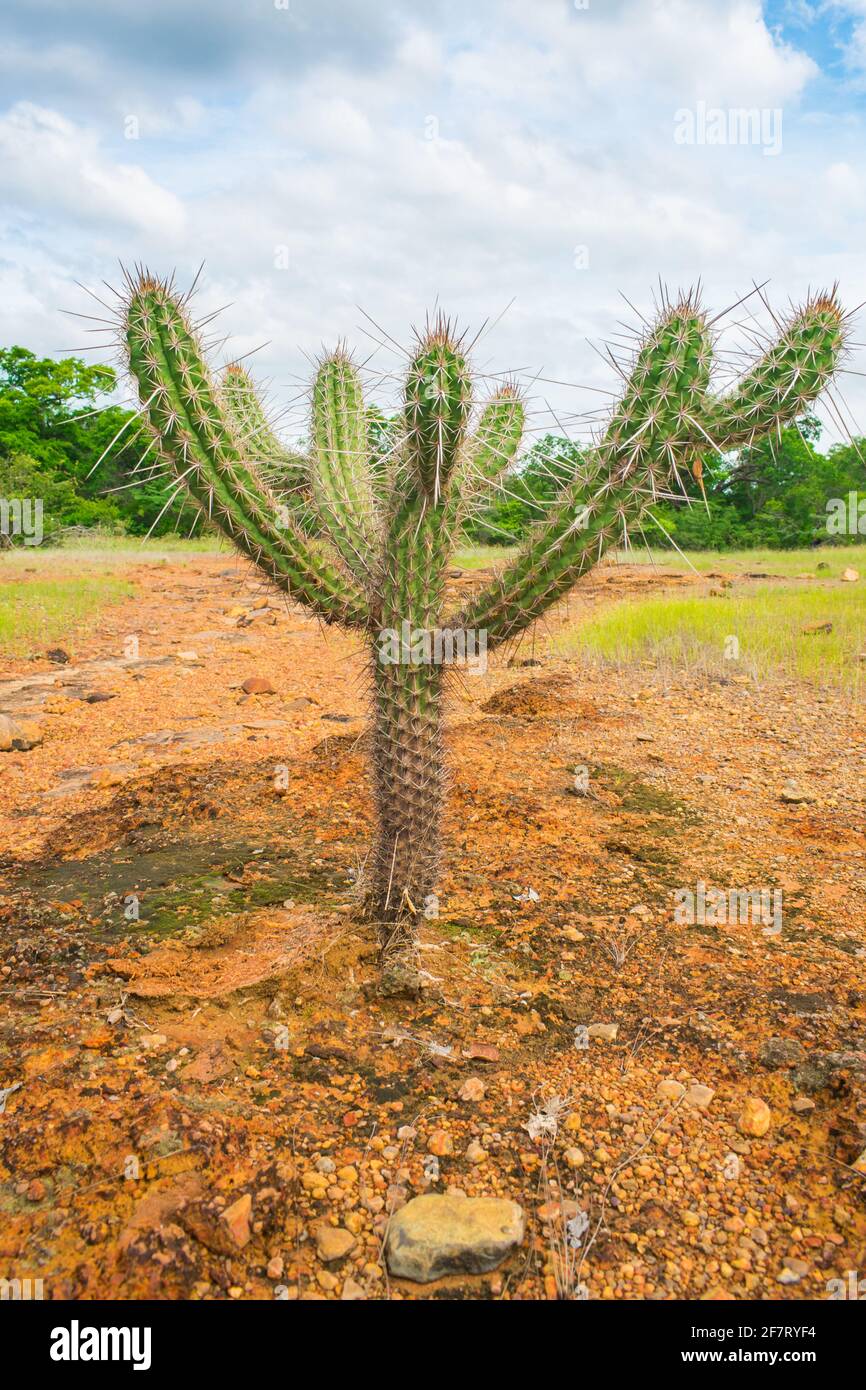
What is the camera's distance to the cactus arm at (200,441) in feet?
9.70

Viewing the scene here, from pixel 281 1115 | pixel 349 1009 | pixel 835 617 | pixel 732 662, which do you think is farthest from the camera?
pixel 835 617

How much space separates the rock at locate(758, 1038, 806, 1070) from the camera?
2375mm

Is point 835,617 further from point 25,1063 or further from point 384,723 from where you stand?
point 25,1063

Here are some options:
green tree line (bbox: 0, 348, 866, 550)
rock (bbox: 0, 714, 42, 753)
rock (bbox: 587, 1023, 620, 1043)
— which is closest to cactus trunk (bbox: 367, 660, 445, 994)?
rock (bbox: 587, 1023, 620, 1043)

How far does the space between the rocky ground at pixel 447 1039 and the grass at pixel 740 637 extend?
2.41 m


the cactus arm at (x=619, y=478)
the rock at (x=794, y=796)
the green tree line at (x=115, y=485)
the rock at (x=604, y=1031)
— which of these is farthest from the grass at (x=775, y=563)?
the rock at (x=604, y=1031)

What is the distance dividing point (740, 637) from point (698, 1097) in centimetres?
702

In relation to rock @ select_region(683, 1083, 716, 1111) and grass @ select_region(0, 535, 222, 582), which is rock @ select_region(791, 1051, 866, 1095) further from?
grass @ select_region(0, 535, 222, 582)

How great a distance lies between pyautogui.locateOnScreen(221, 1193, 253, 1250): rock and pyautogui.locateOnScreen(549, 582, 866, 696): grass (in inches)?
241

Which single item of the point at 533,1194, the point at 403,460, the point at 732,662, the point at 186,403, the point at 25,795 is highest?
the point at 186,403

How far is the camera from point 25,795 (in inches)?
187

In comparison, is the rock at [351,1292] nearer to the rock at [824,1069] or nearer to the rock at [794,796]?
the rock at [824,1069]

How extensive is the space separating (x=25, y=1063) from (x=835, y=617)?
29.6 feet

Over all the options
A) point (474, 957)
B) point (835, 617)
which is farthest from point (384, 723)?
point (835, 617)
